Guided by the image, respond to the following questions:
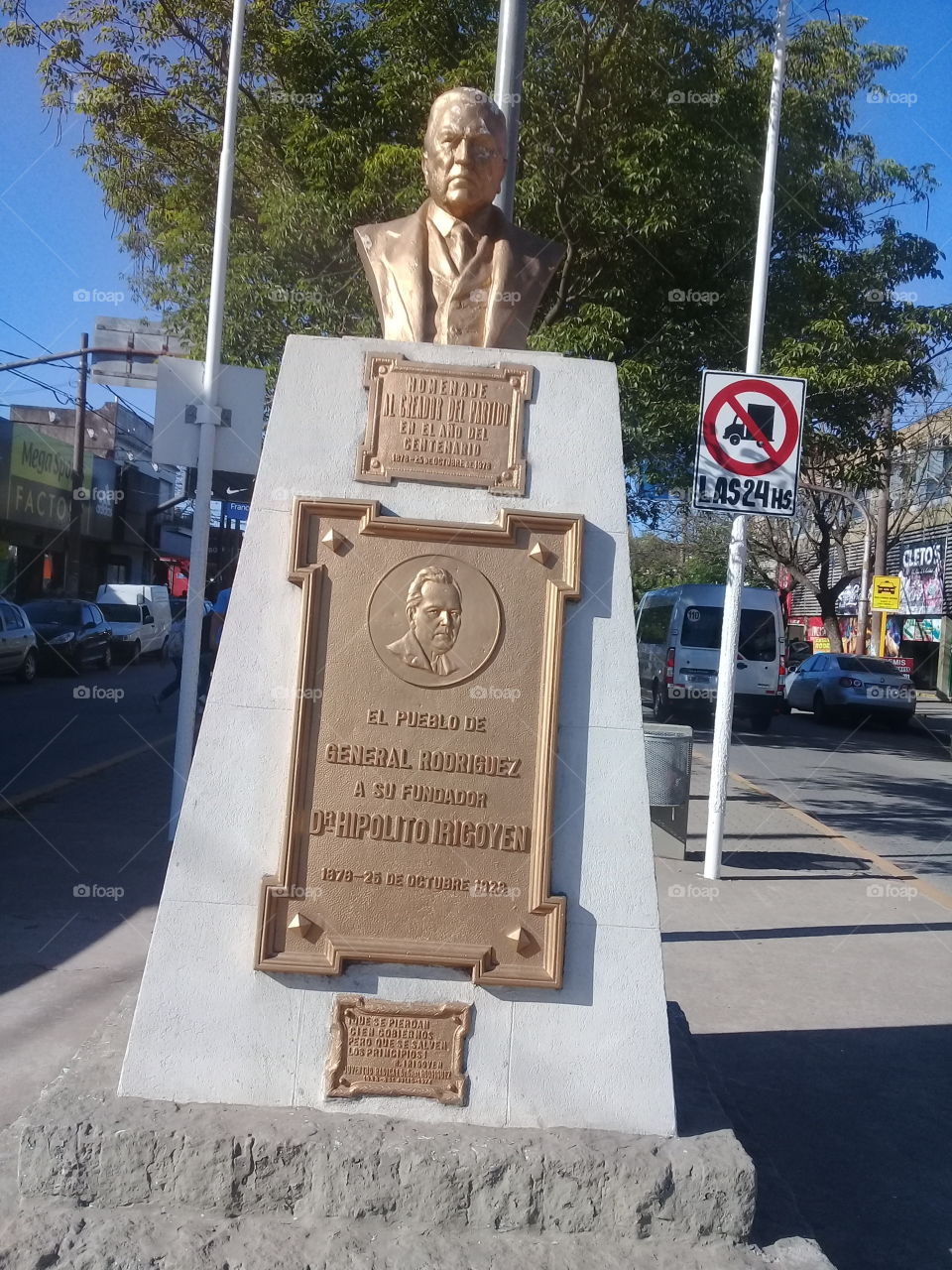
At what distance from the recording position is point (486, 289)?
400 cm

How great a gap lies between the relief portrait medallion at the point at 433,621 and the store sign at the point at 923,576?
1352 inches

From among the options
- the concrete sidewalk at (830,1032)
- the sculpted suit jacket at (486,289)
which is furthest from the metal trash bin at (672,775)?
the sculpted suit jacket at (486,289)

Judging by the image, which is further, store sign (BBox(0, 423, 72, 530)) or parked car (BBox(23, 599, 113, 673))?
store sign (BBox(0, 423, 72, 530))

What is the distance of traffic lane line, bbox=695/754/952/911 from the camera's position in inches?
344

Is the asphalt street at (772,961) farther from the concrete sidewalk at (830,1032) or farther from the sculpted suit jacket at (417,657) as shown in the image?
the sculpted suit jacket at (417,657)

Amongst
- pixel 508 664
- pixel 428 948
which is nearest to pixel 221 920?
pixel 428 948

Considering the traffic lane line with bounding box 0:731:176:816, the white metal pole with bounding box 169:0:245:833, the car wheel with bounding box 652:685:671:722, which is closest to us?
the white metal pole with bounding box 169:0:245:833

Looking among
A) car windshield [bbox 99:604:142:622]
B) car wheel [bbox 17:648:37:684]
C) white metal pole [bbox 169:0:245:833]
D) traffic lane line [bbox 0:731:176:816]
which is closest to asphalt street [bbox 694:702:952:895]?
white metal pole [bbox 169:0:245:833]

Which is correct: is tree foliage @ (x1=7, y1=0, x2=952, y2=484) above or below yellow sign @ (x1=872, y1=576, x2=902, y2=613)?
above

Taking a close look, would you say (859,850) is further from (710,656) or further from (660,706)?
(660,706)

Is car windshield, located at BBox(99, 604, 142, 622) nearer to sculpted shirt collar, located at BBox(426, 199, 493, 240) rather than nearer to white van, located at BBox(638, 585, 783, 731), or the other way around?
white van, located at BBox(638, 585, 783, 731)

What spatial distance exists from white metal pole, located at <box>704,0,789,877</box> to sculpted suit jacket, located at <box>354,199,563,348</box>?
4.42 meters

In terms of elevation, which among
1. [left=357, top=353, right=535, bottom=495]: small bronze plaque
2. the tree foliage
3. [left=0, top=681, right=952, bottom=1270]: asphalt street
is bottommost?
[left=0, top=681, right=952, bottom=1270]: asphalt street

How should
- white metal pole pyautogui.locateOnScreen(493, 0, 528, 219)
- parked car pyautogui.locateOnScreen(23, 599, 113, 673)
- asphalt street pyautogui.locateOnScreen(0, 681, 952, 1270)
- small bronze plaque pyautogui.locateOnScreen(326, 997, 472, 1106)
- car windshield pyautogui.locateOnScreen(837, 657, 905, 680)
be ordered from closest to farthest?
small bronze plaque pyautogui.locateOnScreen(326, 997, 472, 1106)
asphalt street pyautogui.locateOnScreen(0, 681, 952, 1270)
white metal pole pyautogui.locateOnScreen(493, 0, 528, 219)
parked car pyautogui.locateOnScreen(23, 599, 113, 673)
car windshield pyautogui.locateOnScreen(837, 657, 905, 680)
